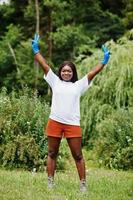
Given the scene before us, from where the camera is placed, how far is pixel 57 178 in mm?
8930

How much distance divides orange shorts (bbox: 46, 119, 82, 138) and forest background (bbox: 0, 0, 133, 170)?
322cm

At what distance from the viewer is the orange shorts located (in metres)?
7.48

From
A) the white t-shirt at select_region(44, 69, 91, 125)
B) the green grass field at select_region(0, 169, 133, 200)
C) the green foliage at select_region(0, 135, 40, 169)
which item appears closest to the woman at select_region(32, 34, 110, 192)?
the white t-shirt at select_region(44, 69, 91, 125)

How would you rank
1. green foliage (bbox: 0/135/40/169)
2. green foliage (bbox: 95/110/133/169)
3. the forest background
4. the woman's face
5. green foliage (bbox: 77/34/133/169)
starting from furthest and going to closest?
green foliage (bbox: 77/34/133/169) < green foliage (bbox: 95/110/133/169) < the forest background < green foliage (bbox: 0/135/40/169) < the woman's face

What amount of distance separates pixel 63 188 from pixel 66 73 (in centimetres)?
155

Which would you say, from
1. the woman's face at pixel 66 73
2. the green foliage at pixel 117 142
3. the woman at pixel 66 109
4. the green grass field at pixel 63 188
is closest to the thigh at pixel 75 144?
the woman at pixel 66 109

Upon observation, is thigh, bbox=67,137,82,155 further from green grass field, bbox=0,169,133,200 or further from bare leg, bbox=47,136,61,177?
green grass field, bbox=0,169,133,200

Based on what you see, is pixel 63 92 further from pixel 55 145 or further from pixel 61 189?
pixel 61 189

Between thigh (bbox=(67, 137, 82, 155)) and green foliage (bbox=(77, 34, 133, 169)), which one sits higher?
green foliage (bbox=(77, 34, 133, 169))

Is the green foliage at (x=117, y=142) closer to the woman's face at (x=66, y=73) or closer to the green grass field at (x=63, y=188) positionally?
the green grass field at (x=63, y=188)

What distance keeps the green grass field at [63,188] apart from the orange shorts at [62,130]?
74cm

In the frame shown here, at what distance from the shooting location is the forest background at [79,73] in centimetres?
1110

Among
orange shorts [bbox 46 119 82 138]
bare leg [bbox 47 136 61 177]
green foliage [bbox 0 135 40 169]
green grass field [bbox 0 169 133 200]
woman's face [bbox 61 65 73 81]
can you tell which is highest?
woman's face [bbox 61 65 73 81]

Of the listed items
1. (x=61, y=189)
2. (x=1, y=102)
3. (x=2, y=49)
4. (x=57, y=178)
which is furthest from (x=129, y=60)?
(x=2, y=49)
